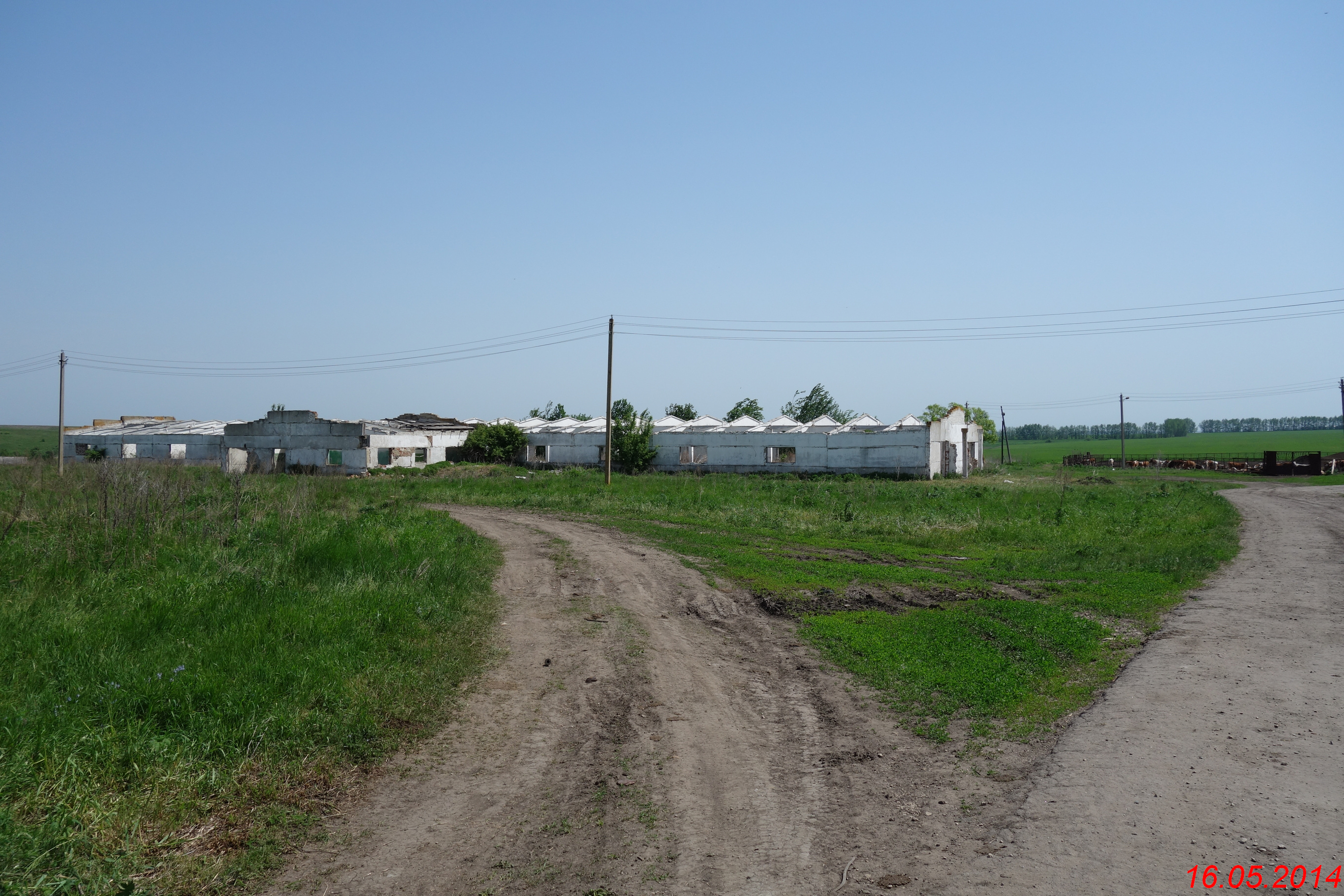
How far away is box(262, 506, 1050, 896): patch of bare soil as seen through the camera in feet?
15.5

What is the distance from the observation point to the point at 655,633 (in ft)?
34.2

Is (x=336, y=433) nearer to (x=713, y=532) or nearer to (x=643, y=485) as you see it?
(x=643, y=485)

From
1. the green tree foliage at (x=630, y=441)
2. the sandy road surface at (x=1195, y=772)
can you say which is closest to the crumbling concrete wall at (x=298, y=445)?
Result: the green tree foliage at (x=630, y=441)

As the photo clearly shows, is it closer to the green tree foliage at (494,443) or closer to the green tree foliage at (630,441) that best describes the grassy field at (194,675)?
the green tree foliage at (630,441)

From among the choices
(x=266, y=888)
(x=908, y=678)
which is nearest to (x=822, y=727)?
(x=908, y=678)

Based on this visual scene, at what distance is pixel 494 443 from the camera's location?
53812mm

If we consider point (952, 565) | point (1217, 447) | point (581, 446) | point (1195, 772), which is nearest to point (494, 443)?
point (581, 446)

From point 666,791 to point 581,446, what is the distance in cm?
4831

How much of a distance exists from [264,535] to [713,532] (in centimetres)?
993

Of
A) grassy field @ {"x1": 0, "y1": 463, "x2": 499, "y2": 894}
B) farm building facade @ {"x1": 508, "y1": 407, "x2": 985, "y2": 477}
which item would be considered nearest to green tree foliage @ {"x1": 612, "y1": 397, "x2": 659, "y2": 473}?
farm building facade @ {"x1": 508, "y1": 407, "x2": 985, "y2": 477}

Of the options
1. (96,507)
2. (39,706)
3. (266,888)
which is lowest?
(266,888)

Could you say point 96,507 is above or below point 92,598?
above

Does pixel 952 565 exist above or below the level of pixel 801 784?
above

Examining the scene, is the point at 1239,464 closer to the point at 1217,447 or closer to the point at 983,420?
the point at 983,420
